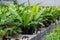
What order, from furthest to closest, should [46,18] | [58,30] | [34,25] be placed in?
1. [46,18]
2. [34,25]
3. [58,30]

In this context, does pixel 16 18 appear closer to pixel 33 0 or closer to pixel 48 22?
pixel 48 22

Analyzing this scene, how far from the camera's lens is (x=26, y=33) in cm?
643

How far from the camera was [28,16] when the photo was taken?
21.1ft

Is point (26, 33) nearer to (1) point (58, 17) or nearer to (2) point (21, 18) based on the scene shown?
(2) point (21, 18)

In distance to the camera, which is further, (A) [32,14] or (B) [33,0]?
(B) [33,0]

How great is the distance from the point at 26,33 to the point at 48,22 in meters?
2.13

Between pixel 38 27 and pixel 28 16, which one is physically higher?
pixel 28 16

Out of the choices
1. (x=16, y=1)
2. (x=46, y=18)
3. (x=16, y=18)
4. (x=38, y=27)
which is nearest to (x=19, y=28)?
(x=16, y=18)

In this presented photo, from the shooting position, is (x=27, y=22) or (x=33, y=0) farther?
(x=33, y=0)

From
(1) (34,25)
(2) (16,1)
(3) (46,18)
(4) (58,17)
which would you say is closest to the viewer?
(1) (34,25)

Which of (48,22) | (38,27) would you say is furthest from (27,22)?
(48,22)

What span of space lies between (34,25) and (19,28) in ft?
1.87

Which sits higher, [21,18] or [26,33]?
[21,18]

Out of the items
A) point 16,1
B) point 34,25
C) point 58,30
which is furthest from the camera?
point 16,1
